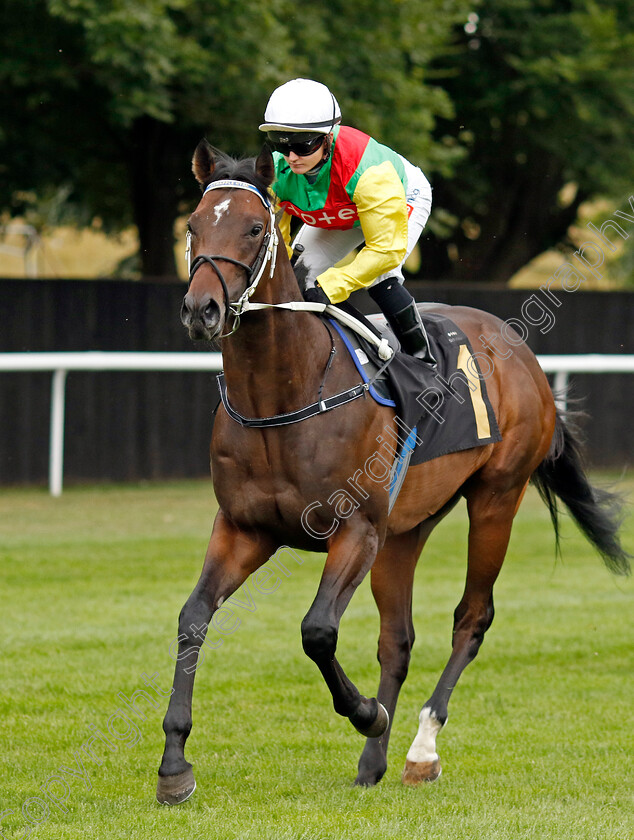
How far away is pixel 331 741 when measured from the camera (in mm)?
4566

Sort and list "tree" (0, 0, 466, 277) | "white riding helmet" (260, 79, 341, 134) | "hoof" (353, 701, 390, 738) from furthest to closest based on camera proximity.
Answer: "tree" (0, 0, 466, 277) → "hoof" (353, 701, 390, 738) → "white riding helmet" (260, 79, 341, 134)

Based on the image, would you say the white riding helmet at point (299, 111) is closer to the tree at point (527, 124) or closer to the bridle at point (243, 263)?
the bridle at point (243, 263)

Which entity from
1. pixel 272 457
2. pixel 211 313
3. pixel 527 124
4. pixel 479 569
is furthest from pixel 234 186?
pixel 527 124

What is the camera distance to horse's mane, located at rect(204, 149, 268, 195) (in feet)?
11.7

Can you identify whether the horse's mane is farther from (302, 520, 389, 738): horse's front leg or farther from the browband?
(302, 520, 389, 738): horse's front leg

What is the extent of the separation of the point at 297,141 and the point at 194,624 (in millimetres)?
1571

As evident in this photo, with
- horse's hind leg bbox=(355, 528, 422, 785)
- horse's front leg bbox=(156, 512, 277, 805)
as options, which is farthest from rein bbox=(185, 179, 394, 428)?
horse's hind leg bbox=(355, 528, 422, 785)

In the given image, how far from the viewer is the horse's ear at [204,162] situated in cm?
365

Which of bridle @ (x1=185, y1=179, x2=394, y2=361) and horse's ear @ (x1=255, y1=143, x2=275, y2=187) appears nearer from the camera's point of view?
bridle @ (x1=185, y1=179, x2=394, y2=361)

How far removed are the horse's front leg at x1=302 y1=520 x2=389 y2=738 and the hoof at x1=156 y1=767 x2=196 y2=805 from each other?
1.70ft

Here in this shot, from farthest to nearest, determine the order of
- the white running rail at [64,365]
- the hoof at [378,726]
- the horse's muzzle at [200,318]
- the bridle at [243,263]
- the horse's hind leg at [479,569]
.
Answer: the white running rail at [64,365], the horse's hind leg at [479,569], the hoof at [378,726], the bridle at [243,263], the horse's muzzle at [200,318]

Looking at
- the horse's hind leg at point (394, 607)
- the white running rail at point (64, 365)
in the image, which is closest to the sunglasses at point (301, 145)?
the horse's hind leg at point (394, 607)

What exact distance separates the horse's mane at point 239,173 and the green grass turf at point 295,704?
1935 millimetres

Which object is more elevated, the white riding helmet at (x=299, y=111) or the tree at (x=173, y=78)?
the white riding helmet at (x=299, y=111)
